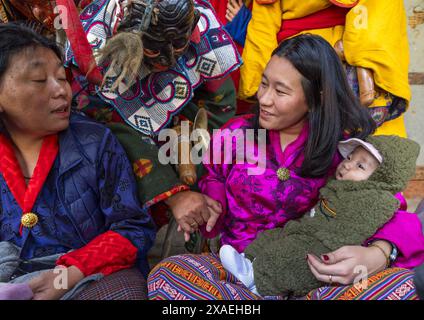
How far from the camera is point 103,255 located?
1.70 metres

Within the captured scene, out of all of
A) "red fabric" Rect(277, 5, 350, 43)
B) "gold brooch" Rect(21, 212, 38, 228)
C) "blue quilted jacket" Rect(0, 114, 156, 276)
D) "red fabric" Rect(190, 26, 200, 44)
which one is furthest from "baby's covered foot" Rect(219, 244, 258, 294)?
"red fabric" Rect(277, 5, 350, 43)

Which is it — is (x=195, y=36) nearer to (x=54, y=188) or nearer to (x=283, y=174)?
(x=283, y=174)

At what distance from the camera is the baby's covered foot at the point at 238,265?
175 cm

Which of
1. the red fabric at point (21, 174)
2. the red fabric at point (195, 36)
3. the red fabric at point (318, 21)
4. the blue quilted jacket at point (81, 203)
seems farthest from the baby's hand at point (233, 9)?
the red fabric at point (21, 174)

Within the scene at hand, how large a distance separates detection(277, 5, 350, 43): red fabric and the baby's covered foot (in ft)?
3.97

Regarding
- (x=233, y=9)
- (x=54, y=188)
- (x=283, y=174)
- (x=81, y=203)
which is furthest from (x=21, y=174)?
(x=233, y=9)

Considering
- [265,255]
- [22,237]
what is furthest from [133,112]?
[265,255]

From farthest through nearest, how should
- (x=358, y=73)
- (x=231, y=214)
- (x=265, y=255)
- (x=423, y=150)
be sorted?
(x=423, y=150), (x=358, y=73), (x=231, y=214), (x=265, y=255)

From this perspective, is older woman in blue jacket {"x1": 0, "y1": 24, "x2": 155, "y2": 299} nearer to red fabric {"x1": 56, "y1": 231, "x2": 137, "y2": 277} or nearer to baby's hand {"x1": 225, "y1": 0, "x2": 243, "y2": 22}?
red fabric {"x1": 56, "y1": 231, "x2": 137, "y2": 277}

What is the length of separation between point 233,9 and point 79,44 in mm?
1015

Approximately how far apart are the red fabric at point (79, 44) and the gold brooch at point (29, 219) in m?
0.57

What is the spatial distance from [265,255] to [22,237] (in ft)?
2.82
